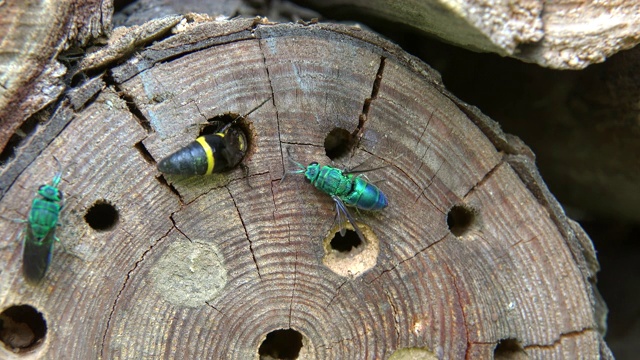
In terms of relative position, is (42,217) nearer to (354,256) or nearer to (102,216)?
(102,216)

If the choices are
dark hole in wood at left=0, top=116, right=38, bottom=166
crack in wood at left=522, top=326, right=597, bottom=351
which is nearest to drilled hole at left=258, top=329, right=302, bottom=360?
crack in wood at left=522, top=326, right=597, bottom=351

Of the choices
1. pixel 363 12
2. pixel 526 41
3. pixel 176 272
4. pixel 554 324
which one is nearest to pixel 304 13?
pixel 363 12

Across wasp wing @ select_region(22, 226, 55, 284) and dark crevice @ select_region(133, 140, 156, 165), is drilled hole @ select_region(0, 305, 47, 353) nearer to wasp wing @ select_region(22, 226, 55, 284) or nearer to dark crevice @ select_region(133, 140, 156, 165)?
wasp wing @ select_region(22, 226, 55, 284)

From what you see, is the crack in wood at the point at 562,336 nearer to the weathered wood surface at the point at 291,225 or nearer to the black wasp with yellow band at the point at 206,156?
the weathered wood surface at the point at 291,225

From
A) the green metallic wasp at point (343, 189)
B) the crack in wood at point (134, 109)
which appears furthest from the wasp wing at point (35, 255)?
the green metallic wasp at point (343, 189)

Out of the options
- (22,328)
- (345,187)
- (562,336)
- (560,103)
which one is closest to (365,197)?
(345,187)

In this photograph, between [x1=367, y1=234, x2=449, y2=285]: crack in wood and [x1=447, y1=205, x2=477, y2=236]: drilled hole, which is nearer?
[x1=367, y1=234, x2=449, y2=285]: crack in wood
